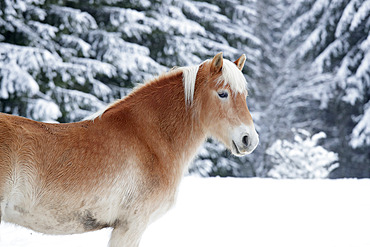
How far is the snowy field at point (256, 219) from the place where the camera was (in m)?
4.29

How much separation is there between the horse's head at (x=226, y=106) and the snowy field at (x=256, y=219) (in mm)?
1579

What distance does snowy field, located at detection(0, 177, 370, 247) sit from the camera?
14.1 feet

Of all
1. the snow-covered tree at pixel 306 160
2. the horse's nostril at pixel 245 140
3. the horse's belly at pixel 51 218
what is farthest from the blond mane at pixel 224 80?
the snow-covered tree at pixel 306 160

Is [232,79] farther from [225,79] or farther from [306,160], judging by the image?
[306,160]

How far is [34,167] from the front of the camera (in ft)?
7.89

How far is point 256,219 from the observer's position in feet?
16.7

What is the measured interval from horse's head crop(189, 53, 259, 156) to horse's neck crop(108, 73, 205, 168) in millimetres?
→ 125

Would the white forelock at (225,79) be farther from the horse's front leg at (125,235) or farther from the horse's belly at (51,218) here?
the horse's belly at (51,218)

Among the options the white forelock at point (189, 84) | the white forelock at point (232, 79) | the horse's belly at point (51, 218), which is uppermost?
the white forelock at point (232, 79)

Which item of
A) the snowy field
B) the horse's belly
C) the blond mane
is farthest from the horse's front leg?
the snowy field

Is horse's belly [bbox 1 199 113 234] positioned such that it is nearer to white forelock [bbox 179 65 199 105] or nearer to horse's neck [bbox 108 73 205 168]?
horse's neck [bbox 108 73 205 168]

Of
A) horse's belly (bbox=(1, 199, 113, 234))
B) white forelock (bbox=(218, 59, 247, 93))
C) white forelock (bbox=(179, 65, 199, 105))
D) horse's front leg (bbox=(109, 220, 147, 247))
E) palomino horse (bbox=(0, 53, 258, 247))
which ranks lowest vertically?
horse's front leg (bbox=(109, 220, 147, 247))

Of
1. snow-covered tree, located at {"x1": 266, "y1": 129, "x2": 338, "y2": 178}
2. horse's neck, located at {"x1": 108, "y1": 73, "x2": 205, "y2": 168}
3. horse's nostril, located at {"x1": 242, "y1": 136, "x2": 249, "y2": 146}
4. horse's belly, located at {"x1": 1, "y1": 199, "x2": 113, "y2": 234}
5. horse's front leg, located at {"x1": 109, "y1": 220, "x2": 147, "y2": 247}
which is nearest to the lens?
horse's belly, located at {"x1": 1, "y1": 199, "x2": 113, "y2": 234}

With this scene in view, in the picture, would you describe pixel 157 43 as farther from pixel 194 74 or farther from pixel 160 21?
pixel 194 74
